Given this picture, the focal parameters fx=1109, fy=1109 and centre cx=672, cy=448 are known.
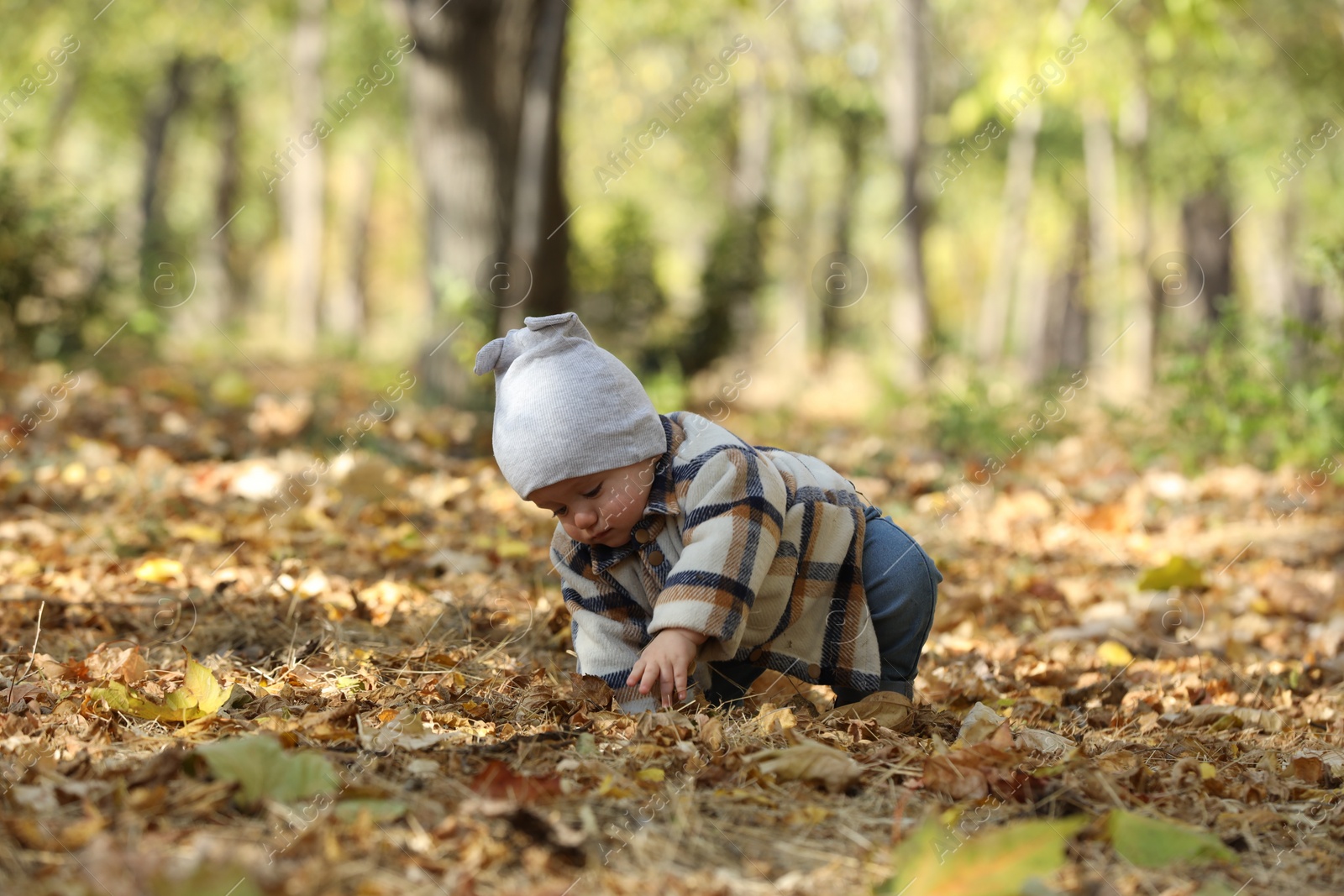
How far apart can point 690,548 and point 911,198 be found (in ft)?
24.9

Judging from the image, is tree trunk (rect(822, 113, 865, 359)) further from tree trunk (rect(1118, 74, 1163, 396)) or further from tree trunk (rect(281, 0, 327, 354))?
Answer: tree trunk (rect(281, 0, 327, 354))

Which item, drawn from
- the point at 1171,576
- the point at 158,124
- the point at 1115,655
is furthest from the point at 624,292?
the point at 158,124

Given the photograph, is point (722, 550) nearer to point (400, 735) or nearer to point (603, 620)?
point (603, 620)

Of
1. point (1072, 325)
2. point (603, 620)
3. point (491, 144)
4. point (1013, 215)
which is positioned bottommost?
point (1072, 325)

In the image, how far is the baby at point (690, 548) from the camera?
7.15 ft

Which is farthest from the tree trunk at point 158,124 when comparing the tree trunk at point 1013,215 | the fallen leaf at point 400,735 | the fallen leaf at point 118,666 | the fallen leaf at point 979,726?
the fallen leaf at point 979,726

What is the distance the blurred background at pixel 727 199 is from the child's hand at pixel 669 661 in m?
3.42

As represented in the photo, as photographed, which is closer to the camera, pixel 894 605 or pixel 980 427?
pixel 894 605

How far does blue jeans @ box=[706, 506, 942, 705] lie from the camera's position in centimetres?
248

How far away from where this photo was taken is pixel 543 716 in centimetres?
225

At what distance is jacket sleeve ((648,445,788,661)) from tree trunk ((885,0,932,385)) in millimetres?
7014

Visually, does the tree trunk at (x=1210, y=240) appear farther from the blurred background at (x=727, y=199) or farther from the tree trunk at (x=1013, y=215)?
the tree trunk at (x=1013, y=215)

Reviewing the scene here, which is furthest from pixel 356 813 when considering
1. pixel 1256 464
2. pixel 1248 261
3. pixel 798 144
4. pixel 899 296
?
pixel 1248 261

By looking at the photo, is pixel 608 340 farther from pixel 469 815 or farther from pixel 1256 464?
pixel 469 815
